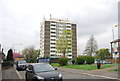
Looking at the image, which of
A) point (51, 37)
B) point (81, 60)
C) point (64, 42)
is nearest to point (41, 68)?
point (81, 60)

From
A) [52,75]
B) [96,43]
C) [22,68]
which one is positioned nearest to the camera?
[52,75]

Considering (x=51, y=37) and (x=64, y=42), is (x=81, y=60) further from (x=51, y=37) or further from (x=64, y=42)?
(x=51, y=37)

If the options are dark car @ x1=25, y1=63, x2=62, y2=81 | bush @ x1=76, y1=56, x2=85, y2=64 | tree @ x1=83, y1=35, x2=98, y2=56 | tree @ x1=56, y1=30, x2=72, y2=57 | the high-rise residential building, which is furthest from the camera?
the high-rise residential building

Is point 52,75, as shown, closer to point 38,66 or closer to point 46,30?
point 38,66

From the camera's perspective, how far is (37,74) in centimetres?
983

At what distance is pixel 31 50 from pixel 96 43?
30.1 m

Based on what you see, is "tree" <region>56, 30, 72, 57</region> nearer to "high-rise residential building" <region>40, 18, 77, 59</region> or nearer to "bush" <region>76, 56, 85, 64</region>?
"bush" <region>76, 56, 85, 64</region>

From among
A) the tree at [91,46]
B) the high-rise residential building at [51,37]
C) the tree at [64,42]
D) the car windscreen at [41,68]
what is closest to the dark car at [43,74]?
the car windscreen at [41,68]

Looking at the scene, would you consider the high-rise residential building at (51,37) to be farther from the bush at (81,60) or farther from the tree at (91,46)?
the bush at (81,60)

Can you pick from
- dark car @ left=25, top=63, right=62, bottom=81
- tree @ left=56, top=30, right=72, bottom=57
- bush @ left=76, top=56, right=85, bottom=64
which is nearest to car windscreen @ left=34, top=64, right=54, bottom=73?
dark car @ left=25, top=63, right=62, bottom=81

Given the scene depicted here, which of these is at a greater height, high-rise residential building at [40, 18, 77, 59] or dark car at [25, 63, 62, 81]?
high-rise residential building at [40, 18, 77, 59]

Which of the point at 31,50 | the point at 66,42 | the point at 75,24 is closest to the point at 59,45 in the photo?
the point at 66,42

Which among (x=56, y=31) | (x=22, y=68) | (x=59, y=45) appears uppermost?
(x=56, y=31)

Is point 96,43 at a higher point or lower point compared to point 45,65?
higher
